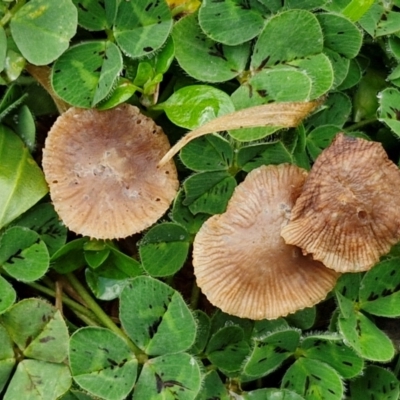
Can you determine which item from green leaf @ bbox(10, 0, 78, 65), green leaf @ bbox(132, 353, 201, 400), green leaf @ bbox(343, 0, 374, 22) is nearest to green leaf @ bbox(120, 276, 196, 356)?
green leaf @ bbox(132, 353, 201, 400)

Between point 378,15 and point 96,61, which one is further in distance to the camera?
point 378,15

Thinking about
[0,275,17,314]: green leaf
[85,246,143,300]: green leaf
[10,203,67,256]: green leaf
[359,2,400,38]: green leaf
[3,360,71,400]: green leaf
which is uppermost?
[359,2,400,38]: green leaf

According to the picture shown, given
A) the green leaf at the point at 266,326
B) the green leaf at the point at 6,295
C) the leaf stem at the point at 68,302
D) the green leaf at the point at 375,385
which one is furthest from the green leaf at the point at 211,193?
the green leaf at the point at 375,385

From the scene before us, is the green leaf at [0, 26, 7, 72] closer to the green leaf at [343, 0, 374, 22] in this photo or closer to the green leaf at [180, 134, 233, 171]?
the green leaf at [180, 134, 233, 171]

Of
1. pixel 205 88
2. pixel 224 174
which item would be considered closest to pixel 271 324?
pixel 224 174

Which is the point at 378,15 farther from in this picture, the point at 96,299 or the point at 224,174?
the point at 96,299

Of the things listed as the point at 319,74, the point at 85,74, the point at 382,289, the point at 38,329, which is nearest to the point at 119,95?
the point at 85,74
